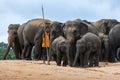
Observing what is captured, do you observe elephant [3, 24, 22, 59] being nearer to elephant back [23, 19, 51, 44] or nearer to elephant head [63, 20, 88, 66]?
elephant back [23, 19, 51, 44]

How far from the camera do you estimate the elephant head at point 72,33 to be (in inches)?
860

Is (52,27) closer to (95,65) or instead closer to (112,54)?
(95,65)

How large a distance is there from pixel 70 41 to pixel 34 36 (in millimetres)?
7401

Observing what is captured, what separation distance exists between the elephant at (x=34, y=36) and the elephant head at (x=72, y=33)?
5.37 m

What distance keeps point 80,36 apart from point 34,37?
6.84 metres

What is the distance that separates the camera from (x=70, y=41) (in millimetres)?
22109

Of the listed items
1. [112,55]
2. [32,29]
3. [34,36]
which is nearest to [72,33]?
[34,36]

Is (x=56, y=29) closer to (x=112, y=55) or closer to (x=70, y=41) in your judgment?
(x=70, y=41)

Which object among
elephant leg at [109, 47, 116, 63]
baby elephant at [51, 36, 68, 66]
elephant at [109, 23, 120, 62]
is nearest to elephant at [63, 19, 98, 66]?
baby elephant at [51, 36, 68, 66]

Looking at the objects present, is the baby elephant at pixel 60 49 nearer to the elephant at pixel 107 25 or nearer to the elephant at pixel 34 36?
the elephant at pixel 34 36

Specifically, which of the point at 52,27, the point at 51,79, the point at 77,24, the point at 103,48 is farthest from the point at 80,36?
the point at 51,79

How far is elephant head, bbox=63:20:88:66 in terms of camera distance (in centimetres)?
2184

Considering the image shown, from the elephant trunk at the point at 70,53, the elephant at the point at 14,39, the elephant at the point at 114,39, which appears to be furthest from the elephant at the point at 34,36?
the elephant trunk at the point at 70,53

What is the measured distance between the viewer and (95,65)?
22016mm
